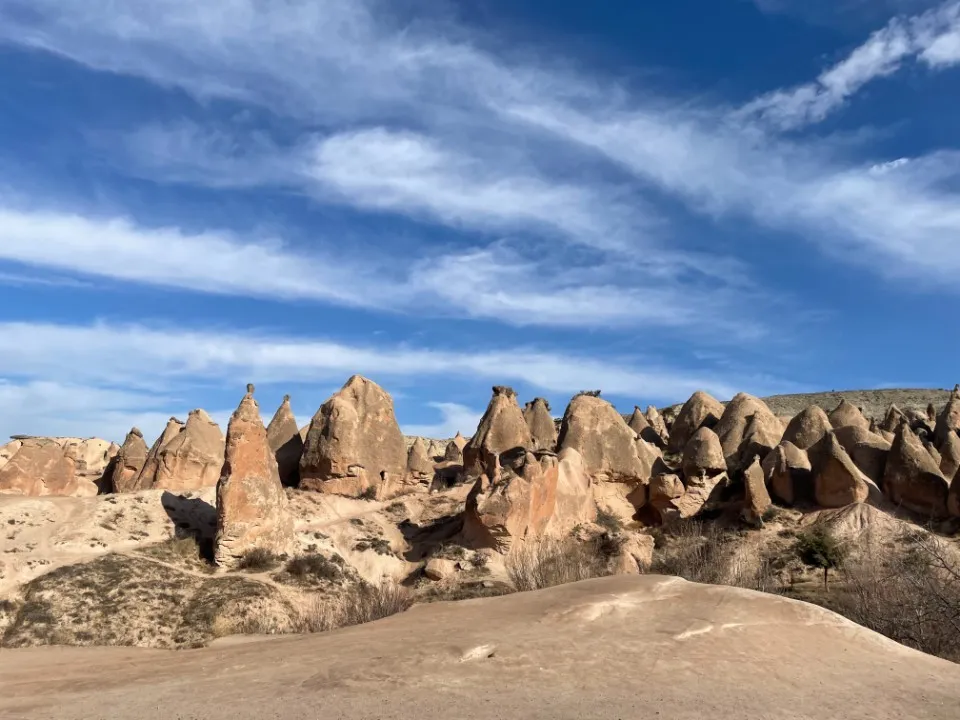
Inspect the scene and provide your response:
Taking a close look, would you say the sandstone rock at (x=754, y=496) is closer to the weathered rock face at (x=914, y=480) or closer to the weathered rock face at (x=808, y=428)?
the weathered rock face at (x=914, y=480)

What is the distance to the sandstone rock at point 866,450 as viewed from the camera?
83.9ft

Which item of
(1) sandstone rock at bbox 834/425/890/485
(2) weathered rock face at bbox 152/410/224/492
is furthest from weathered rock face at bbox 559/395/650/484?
(2) weathered rock face at bbox 152/410/224/492

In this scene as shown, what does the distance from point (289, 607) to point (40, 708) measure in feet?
39.2

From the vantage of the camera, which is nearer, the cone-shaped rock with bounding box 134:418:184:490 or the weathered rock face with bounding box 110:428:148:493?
the cone-shaped rock with bounding box 134:418:184:490

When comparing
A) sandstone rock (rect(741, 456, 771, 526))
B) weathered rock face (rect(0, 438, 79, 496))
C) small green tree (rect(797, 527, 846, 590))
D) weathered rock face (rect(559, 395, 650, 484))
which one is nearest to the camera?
small green tree (rect(797, 527, 846, 590))

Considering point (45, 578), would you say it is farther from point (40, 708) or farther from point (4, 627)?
point (40, 708)

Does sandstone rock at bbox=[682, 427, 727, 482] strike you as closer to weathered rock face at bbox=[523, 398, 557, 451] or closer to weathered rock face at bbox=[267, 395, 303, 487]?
weathered rock face at bbox=[523, 398, 557, 451]

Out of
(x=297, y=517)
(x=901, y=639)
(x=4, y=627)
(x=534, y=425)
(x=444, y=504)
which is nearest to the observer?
(x=901, y=639)

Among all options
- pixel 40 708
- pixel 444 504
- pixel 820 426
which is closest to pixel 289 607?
pixel 444 504

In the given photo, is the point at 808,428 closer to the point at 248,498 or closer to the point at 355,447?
the point at 355,447

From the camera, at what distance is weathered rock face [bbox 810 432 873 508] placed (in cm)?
2284

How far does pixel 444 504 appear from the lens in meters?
28.4

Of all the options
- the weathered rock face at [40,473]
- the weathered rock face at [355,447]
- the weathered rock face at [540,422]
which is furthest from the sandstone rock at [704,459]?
the weathered rock face at [40,473]

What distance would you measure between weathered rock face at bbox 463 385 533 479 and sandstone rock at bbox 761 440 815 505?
9285 mm
